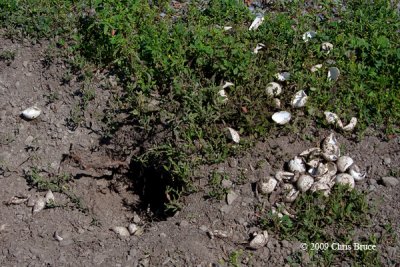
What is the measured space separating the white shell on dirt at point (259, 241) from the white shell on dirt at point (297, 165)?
1.55 feet

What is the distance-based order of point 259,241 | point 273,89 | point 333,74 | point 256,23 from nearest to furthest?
point 259,241, point 273,89, point 333,74, point 256,23

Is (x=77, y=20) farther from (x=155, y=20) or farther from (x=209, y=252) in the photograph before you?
(x=209, y=252)

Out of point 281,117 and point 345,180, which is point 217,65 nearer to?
point 281,117

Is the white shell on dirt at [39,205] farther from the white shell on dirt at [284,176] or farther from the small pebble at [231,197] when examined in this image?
the white shell on dirt at [284,176]

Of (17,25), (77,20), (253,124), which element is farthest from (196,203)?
(17,25)

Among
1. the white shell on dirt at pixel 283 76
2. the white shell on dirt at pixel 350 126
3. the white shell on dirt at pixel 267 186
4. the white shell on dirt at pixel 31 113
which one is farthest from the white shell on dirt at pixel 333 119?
the white shell on dirt at pixel 31 113

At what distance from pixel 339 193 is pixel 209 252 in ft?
2.69

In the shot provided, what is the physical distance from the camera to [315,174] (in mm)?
3574

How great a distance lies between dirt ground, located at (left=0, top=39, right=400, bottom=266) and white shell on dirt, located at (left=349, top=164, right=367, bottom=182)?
0.15 ft

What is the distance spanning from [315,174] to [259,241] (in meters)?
0.56

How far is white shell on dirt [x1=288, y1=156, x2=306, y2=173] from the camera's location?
360 cm

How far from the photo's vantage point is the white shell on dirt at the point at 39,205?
3685 mm

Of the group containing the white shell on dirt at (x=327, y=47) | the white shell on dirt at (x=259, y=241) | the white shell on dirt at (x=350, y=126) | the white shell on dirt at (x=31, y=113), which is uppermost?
the white shell on dirt at (x=327, y=47)

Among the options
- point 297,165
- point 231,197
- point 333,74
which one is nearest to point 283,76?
point 333,74
